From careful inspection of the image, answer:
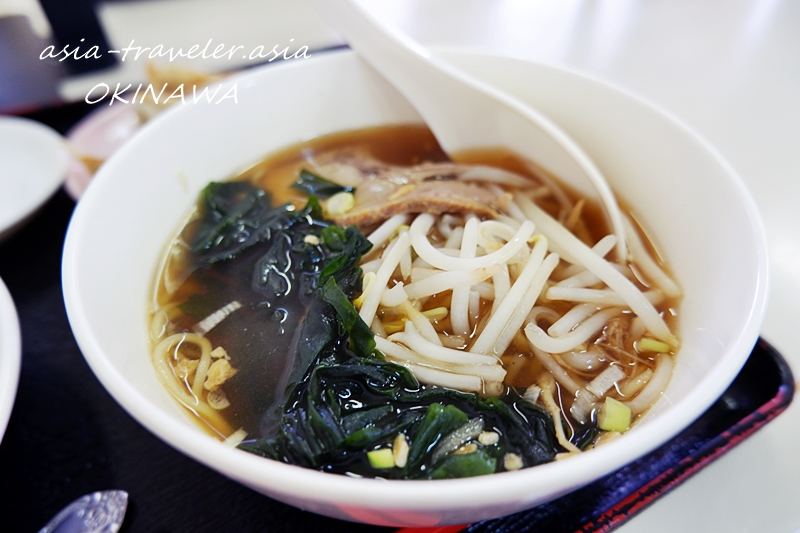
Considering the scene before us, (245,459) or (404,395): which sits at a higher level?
(245,459)

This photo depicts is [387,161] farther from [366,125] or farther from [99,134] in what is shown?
[99,134]

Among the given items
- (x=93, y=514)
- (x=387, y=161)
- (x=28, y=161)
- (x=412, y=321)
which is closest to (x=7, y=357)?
(x=93, y=514)

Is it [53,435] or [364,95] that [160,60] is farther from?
[53,435]

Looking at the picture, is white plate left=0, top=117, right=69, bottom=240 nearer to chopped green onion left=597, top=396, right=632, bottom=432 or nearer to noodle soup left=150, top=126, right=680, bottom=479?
noodle soup left=150, top=126, right=680, bottom=479


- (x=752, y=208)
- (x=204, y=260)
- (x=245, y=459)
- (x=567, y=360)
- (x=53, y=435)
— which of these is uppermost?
(x=752, y=208)

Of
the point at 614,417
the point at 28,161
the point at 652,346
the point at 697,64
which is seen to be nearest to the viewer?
the point at 614,417

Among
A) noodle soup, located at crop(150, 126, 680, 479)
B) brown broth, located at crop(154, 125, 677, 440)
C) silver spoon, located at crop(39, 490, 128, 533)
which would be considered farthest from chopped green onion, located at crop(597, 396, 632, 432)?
silver spoon, located at crop(39, 490, 128, 533)

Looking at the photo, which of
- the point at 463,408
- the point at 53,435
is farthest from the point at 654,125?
the point at 53,435
